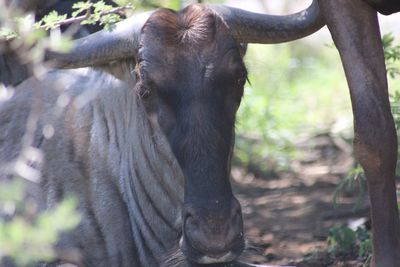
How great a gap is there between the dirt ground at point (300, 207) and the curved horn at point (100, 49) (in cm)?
126

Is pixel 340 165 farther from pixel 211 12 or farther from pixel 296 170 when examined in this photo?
pixel 211 12

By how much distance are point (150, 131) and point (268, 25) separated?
0.87 meters

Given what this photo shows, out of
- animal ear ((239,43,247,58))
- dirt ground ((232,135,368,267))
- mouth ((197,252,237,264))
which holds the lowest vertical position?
dirt ground ((232,135,368,267))

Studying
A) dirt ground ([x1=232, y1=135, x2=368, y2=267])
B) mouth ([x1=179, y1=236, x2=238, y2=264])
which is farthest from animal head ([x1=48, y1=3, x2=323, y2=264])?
dirt ground ([x1=232, y1=135, x2=368, y2=267])

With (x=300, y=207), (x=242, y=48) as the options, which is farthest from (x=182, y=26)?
(x=300, y=207)

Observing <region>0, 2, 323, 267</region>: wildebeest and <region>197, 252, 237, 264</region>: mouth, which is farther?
<region>0, 2, 323, 267</region>: wildebeest

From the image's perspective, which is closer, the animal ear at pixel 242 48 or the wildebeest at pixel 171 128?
the wildebeest at pixel 171 128

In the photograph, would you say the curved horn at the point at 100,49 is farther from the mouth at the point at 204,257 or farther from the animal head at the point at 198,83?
the mouth at the point at 204,257

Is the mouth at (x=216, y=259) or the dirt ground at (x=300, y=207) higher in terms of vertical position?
the mouth at (x=216, y=259)

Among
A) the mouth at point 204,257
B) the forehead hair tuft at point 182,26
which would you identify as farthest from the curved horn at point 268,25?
the mouth at point 204,257

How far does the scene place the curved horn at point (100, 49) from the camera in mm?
6113

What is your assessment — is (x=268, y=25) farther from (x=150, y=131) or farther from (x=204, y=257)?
(x=204, y=257)

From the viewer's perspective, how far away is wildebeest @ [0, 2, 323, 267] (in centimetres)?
558

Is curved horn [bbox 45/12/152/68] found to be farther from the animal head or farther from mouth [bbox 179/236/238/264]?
mouth [bbox 179/236/238/264]
